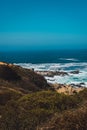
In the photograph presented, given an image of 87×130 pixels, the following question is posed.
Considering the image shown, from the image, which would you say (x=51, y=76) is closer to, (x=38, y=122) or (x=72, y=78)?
(x=72, y=78)

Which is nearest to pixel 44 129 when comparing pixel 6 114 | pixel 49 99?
pixel 6 114

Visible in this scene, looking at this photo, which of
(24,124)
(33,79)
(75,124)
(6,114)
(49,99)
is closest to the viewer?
(75,124)

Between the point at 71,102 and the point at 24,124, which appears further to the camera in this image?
the point at 71,102

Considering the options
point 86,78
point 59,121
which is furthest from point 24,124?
point 86,78

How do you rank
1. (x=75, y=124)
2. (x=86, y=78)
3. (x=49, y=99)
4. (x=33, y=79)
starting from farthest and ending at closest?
1. (x=86, y=78)
2. (x=33, y=79)
3. (x=49, y=99)
4. (x=75, y=124)

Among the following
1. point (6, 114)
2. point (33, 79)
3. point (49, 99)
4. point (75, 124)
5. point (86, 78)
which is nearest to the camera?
point (75, 124)

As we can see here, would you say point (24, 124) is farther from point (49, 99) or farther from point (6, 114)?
point (49, 99)

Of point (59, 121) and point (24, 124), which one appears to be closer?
point (59, 121)

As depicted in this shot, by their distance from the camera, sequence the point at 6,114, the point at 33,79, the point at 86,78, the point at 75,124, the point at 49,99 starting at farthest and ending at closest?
1. the point at 86,78
2. the point at 33,79
3. the point at 49,99
4. the point at 6,114
5. the point at 75,124

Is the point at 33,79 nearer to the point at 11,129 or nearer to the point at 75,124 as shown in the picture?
the point at 11,129
